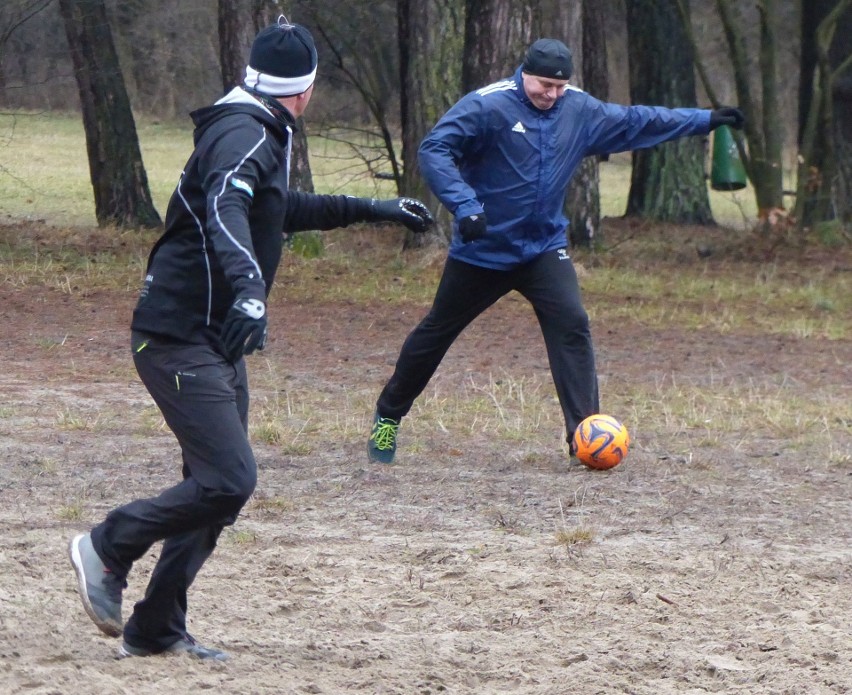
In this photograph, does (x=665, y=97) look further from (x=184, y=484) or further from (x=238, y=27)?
(x=184, y=484)

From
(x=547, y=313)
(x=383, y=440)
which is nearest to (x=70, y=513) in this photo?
(x=383, y=440)

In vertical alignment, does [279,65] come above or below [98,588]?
above

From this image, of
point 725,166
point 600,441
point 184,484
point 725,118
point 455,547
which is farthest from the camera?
point 725,166

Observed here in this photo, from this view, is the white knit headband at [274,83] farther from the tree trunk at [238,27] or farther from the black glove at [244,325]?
the tree trunk at [238,27]

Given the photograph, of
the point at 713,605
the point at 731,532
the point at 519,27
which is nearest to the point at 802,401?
the point at 731,532

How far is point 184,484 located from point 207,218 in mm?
831

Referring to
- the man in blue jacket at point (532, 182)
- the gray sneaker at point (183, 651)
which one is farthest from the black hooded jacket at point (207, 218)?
the man in blue jacket at point (532, 182)

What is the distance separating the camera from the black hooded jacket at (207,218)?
13.6 feet

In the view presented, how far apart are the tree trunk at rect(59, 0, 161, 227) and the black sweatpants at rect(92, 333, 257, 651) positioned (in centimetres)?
1432

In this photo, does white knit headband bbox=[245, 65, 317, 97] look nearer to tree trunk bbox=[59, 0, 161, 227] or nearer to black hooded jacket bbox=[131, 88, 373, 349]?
black hooded jacket bbox=[131, 88, 373, 349]

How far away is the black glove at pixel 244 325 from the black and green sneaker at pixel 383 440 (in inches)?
141

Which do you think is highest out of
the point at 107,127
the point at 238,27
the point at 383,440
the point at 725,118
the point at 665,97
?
the point at 725,118

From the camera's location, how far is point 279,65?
4395mm

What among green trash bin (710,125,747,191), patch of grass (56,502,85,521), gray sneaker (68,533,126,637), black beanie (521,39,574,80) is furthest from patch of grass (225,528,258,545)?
green trash bin (710,125,747,191)
